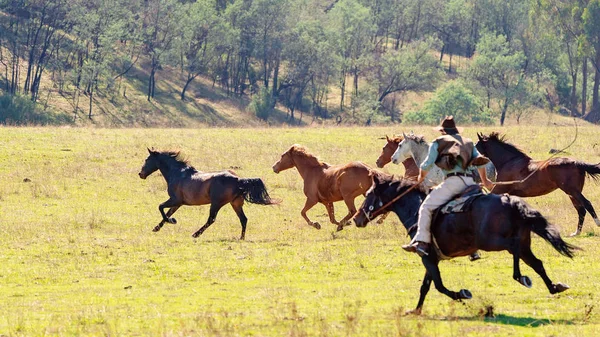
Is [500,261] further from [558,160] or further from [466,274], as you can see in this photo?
[558,160]

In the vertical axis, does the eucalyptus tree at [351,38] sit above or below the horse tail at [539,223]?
below

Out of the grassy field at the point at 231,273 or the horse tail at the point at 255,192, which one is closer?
the grassy field at the point at 231,273

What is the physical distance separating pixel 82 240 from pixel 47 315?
23.1 ft

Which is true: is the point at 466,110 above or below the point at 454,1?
below

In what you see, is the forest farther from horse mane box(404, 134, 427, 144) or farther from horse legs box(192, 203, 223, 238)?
horse mane box(404, 134, 427, 144)

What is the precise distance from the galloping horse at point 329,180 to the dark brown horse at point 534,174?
→ 2.57 metres

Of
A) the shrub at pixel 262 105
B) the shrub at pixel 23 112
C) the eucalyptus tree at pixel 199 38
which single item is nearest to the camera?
the shrub at pixel 23 112

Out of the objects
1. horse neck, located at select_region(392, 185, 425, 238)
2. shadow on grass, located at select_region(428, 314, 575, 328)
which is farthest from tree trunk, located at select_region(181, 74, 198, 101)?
shadow on grass, located at select_region(428, 314, 575, 328)

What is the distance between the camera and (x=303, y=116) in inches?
3406

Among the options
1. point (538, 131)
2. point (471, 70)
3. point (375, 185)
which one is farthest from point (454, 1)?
point (375, 185)

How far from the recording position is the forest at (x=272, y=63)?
247 ft

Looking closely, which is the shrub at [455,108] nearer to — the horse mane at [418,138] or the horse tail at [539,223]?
the horse mane at [418,138]

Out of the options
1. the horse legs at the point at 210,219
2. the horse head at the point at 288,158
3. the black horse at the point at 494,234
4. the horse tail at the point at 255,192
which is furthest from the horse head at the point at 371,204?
the horse head at the point at 288,158

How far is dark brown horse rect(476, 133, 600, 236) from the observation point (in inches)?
733
